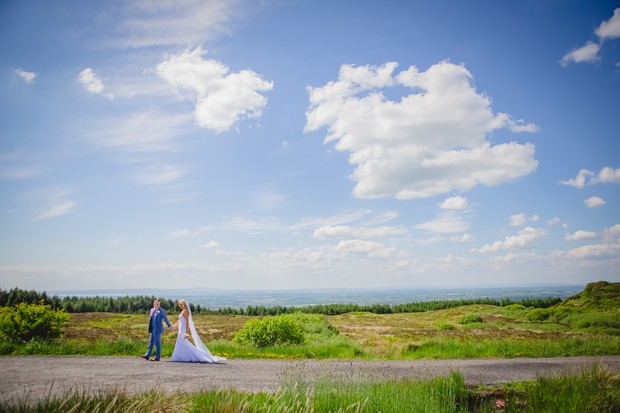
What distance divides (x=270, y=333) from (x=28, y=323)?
422 inches

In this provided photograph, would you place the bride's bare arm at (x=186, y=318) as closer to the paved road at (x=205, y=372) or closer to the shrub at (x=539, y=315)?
the paved road at (x=205, y=372)

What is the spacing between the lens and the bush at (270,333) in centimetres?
1878

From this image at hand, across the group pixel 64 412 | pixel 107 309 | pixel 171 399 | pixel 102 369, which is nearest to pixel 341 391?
pixel 171 399

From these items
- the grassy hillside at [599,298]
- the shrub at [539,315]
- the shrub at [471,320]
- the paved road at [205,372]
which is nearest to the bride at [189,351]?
the paved road at [205,372]

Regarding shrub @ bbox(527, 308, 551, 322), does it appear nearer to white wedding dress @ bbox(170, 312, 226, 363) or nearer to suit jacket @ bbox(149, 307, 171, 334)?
white wedding dress @ bbox(170, 312, 226, 363)

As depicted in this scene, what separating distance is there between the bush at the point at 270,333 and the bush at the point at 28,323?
856 cm

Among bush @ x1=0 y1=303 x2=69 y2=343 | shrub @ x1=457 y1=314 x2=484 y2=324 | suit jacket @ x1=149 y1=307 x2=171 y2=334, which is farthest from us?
shrub @ x1=457 y1=314 x2=484 y2=324

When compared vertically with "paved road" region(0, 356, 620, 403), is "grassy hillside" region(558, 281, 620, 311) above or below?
below

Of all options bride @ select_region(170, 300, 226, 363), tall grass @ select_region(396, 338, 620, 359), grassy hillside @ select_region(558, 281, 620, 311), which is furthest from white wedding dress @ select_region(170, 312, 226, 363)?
grassy hillside @ select_region(558, 281, 620, 311)

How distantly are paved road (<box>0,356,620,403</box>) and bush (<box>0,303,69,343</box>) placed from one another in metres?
3.85

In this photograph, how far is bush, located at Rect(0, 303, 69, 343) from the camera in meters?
16.4

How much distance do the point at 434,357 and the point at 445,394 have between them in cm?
944

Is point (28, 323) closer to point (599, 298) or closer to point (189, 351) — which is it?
point (189, 351)

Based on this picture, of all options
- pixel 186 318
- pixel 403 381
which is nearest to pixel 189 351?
pixel 186 318
